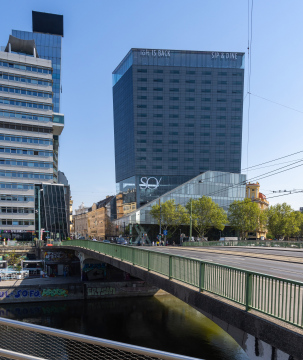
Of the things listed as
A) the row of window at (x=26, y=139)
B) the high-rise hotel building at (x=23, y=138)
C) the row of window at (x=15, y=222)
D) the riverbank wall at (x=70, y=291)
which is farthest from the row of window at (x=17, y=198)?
the riverbank wall at (x=70, y=291)

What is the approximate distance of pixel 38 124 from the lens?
80938mm

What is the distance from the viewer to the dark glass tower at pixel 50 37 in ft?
420

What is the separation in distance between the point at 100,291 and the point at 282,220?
5522cm

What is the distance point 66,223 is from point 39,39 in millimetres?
88342

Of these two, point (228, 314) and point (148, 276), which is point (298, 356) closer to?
point (228, 314)

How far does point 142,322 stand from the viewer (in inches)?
1210

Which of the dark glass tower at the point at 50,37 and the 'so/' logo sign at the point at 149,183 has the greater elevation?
the dark glass tower at the point at 50,37

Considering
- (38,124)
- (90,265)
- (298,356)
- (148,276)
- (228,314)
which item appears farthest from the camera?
(38,124)

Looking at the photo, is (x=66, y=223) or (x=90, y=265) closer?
(x=90, y=265)

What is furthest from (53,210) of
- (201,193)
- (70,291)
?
(70,291)

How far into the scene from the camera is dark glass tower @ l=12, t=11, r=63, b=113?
420 feet

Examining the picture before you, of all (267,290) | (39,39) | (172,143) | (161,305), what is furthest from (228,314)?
(39,39)

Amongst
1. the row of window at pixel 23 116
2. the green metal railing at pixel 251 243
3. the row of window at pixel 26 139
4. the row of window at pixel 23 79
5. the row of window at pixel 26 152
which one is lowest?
the green metal railing at pixel 251 243

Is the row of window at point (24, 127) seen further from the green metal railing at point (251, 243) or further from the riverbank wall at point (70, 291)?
the green metal railing at point (251, 243)
